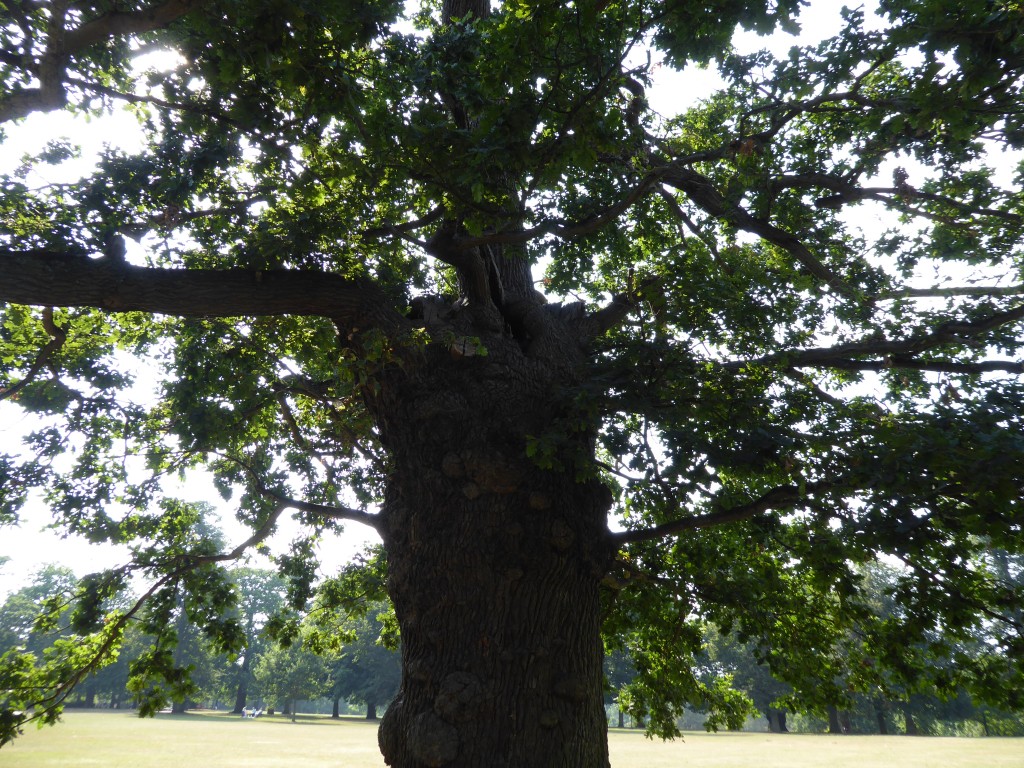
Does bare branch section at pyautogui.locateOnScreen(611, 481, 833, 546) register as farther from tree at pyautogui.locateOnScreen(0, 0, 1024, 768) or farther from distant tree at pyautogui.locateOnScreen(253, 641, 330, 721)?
distant tree at pyautogui.locateOnScreen(253, 641, 330, 721)

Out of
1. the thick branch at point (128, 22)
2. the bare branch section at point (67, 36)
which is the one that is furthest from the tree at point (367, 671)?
the thick branch at point (128, 22)

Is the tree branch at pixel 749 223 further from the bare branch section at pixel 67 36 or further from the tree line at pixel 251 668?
the tree line at pixel 251 668

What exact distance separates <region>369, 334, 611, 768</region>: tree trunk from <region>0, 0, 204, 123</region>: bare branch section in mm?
3065

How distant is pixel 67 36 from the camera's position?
4055 mm

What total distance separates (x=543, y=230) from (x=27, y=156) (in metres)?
5.37

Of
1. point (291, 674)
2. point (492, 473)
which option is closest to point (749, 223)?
point (492, 473)

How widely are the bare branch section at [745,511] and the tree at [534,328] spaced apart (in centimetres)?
3

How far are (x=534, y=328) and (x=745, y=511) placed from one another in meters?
2.77

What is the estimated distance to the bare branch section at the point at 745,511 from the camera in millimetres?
4836

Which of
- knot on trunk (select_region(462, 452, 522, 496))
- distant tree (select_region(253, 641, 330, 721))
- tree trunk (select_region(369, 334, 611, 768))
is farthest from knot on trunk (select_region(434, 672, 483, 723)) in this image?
distant tree (select_region(253, 641, 330, 721))

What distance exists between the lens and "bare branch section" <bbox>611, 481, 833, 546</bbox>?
4.84 meters

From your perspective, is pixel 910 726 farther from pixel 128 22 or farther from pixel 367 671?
pixel 128 22

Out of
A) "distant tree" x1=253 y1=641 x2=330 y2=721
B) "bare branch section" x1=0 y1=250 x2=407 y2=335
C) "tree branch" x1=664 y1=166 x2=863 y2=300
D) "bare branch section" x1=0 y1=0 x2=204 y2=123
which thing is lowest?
"distant tree" x1=253 y1=641 x2=330 y2=721

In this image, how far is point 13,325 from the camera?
291 inches
